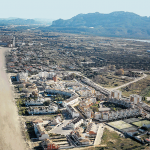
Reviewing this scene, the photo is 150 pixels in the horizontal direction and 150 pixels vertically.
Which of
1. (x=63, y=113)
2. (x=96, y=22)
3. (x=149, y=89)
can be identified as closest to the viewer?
(x=63, y=113)

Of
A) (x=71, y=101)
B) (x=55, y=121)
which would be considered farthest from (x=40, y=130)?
(x=71, y=101)

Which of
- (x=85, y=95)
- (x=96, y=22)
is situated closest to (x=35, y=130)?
(x=85, y=95)

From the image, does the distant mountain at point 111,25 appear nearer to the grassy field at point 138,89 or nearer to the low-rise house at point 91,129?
A: the grassy field at point 138,89

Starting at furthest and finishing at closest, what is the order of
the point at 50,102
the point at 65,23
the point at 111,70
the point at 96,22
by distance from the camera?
the point at 65,23, the point at 96,22, the point at 111,70, the point at 50,102

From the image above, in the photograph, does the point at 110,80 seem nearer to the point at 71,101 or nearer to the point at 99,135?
the point at 71,101

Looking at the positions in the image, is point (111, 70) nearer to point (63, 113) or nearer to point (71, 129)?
point (63, 113)
